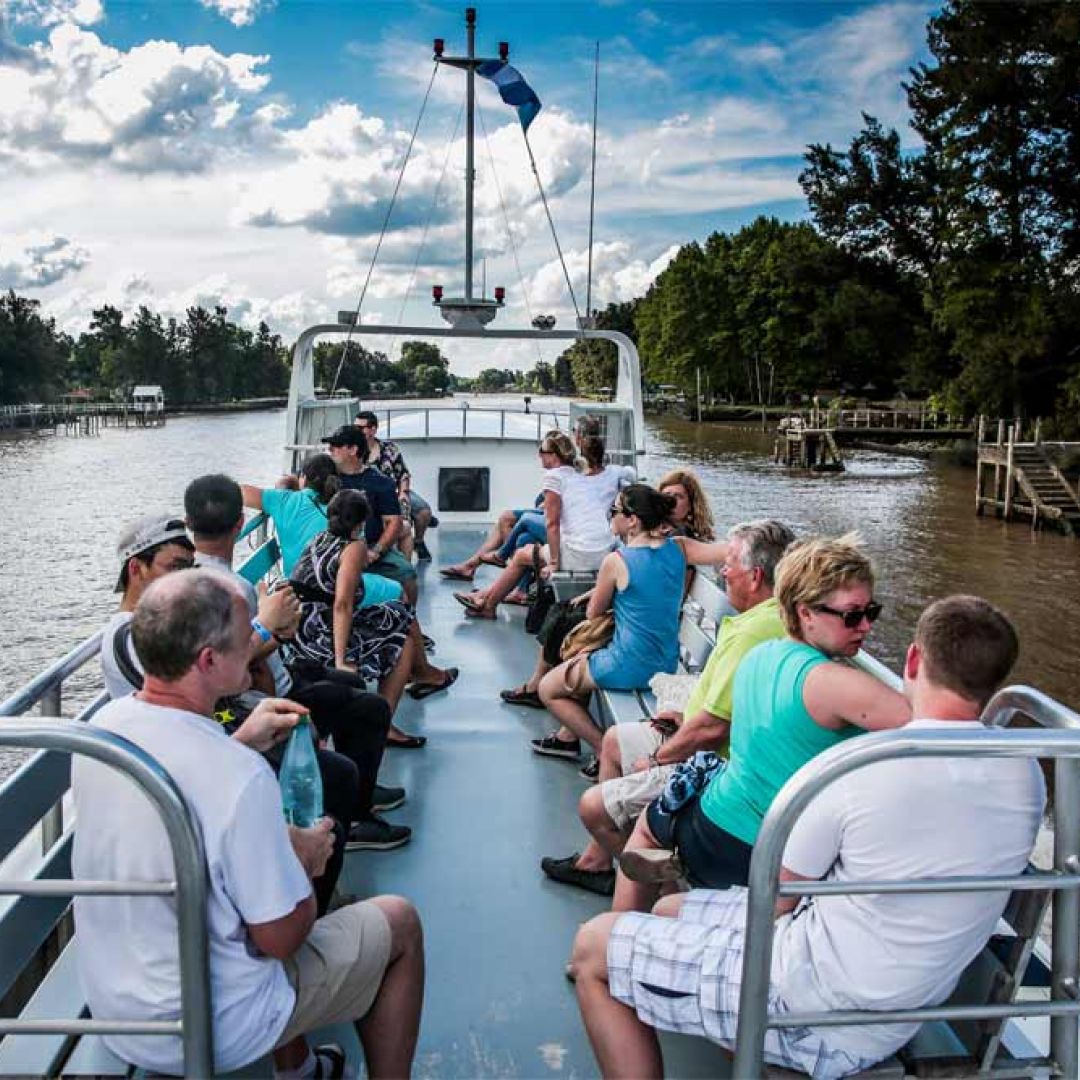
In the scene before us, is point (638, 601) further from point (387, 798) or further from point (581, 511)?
point (581, 511)

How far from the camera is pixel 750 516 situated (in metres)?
31.3

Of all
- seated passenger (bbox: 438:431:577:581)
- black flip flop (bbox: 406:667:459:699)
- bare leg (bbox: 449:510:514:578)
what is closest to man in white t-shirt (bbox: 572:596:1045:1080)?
black flip flop (bbox: 406:667:459:699)

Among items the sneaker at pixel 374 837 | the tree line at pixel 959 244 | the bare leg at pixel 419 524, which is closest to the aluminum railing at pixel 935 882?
the sneaker at pixel 374 837

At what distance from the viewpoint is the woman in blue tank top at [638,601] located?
439 cm

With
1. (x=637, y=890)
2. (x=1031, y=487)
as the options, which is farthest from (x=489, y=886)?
(x=1031, y=487)

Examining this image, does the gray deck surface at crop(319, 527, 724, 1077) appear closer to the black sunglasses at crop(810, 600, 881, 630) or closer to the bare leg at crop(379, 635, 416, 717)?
the bare leg at crop(379, 635, 416, 717)

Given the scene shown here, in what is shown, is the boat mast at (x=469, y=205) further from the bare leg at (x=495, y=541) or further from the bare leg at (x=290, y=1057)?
the bare leg at (x=290, y=1057)

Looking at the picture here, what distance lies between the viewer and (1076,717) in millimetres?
2074

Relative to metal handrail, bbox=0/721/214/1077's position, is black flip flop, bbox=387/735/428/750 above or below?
below

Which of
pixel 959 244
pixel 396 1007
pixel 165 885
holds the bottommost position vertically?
pixel 396 1007

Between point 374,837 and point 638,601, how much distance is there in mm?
1366

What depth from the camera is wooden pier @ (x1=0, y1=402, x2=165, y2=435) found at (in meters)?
76.2

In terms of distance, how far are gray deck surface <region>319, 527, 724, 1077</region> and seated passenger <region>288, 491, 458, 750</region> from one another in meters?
0.51

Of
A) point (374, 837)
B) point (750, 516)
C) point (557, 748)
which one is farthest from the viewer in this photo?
point (750, 516)
